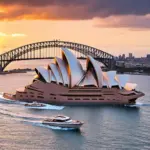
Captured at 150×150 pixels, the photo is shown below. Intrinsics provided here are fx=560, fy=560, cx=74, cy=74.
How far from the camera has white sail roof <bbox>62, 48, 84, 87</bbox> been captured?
57769 mm

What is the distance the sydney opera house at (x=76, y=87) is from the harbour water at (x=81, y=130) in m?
2.63

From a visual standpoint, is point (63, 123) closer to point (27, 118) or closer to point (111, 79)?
point (27, 118)

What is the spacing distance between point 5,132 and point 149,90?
36.9m

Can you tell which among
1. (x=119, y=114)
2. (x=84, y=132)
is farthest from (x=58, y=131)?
(x=119, y=114)

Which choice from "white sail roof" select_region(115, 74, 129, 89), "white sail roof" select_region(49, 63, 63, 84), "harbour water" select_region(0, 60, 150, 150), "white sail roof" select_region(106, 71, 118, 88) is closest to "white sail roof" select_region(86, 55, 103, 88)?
"white sail roof" select_region(106, 71, 118, 88)

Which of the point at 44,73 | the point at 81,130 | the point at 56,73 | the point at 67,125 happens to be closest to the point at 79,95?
the point at 56,73

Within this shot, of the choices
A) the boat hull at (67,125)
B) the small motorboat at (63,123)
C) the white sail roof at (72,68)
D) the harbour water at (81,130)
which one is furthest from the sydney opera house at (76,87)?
the boat hull at (67,125)

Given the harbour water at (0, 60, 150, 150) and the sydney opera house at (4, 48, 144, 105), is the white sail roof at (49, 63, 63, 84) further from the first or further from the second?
the harbour water at (0, 60, 150, 150)

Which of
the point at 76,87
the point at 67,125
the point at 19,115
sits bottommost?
the point at 67,125

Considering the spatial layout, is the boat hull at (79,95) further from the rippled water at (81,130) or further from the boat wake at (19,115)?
the boat wake at (19,115)

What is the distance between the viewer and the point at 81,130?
41625mm

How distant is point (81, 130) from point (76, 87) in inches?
631

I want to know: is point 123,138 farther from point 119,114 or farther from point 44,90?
point 44,90

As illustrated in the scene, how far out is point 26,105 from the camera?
5394cm
